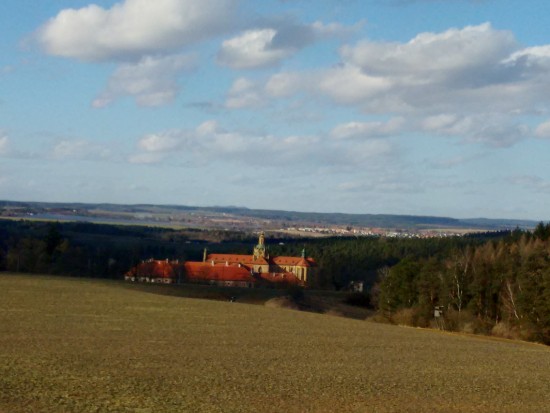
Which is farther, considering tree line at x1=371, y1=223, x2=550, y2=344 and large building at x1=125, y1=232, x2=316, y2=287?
large building at x1=125, y1=232, x2=316, y2=287

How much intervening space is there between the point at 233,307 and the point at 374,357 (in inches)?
1063

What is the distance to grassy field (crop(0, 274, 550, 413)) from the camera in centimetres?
2069

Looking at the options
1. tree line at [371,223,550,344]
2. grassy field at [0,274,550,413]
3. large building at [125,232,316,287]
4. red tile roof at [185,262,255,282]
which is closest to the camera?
Answer: grassy field at [0,274,550,413]

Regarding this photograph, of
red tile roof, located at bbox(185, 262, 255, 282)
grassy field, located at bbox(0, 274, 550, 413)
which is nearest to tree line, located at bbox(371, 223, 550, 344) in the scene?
grassy field, located at bbox(0, 274, 550, 413)

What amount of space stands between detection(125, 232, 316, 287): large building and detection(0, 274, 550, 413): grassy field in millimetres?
69686

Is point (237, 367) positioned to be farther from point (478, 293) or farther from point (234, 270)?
point (234, 270)

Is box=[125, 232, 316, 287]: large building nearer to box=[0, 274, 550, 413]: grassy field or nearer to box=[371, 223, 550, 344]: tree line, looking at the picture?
box=[371, 223, 550, 344]: tree line

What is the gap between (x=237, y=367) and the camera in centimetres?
2684

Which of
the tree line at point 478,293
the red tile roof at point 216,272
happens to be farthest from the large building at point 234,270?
the tree line at point 478,293

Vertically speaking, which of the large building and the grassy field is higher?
the grassy field

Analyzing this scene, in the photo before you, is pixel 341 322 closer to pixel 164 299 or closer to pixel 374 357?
pixel 164 299

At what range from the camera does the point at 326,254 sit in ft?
524

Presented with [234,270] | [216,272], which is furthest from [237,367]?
[234,270]

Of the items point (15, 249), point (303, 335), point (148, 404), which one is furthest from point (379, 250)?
point (148, 404)
